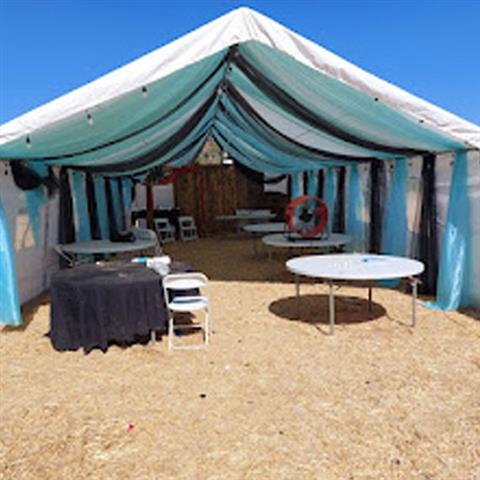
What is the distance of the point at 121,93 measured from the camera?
4.05 metres

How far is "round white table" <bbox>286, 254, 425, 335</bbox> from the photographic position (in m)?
4.72

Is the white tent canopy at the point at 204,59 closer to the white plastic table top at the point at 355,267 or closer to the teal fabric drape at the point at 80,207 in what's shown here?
the white plastic table top at the point at 355,267

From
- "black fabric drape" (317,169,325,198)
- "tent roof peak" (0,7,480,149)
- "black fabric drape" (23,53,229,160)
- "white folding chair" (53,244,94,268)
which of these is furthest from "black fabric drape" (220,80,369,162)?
"white folding chair" (53,244,94,268)

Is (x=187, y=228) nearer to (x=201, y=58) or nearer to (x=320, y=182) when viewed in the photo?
(x=320, y=182)

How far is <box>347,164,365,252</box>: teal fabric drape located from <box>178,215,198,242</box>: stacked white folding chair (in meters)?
6.75

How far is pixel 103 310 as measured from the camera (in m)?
4.59

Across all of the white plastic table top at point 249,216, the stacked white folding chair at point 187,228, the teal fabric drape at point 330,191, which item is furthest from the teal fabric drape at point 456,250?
the stacked white folding chair at point 187,228

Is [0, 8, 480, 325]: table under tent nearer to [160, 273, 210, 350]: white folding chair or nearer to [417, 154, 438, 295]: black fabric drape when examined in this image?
[417, 154, 438, 295]: black fabric drape

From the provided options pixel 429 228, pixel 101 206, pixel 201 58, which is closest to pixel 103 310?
pixel 201 58

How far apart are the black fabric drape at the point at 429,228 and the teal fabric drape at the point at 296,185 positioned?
22.1ft

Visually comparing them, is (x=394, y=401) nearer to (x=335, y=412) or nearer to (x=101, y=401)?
(x=335, y=412)

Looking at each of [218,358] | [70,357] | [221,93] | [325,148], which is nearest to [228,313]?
[218,358]

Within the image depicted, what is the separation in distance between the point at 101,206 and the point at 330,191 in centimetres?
542

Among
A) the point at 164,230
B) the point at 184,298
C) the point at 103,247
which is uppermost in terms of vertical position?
the point at 103,247
